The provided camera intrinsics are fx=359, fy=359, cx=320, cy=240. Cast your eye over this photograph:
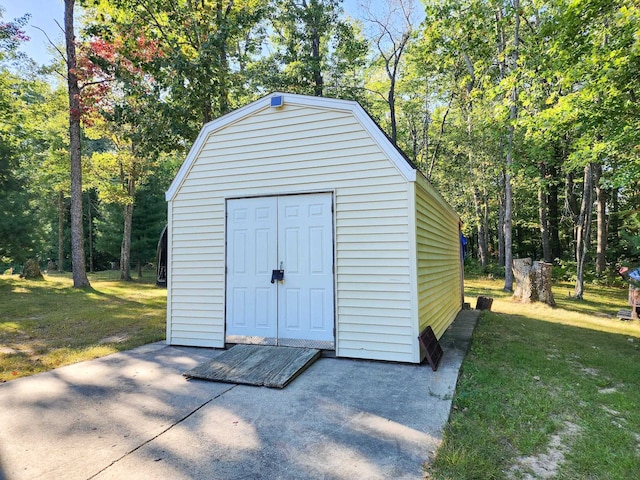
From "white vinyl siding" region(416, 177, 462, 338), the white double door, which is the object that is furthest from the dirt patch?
the white double door

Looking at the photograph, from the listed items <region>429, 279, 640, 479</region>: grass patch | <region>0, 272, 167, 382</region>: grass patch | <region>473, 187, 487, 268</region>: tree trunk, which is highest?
<region>473, 187, 487, 268</region>: tree trunk

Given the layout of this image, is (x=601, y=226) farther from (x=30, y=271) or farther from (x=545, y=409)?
(x=30, y=271)

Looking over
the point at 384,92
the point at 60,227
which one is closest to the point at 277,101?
the point at 384,92

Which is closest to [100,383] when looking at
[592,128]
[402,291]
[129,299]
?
[402,291]

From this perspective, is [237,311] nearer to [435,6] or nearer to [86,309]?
[86,309]

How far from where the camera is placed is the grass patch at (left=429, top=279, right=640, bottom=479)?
7.53ft

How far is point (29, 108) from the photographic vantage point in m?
14.0

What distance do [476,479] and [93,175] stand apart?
1819 centimetres

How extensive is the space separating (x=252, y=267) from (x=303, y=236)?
2.91ft

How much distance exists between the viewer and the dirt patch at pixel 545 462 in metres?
2.21

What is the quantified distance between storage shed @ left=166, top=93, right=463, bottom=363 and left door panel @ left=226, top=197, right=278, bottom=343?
2 cm

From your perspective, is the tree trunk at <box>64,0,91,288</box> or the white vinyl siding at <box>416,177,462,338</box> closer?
the white vinyl siding at <box>416,177,462,338</box>

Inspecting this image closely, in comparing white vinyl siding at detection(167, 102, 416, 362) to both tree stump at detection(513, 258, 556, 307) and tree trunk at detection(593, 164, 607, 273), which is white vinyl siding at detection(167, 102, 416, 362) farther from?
tree trunk at detection(593, 164, 607, 273)

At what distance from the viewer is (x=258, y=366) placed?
4.12m
